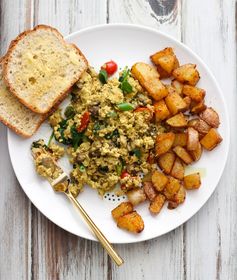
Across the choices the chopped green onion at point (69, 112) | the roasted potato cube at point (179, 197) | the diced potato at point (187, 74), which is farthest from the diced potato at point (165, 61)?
the roasted potato cube at point (179, 197)

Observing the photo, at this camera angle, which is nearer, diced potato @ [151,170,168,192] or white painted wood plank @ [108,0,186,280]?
diced potato @ [151,170,168,192]

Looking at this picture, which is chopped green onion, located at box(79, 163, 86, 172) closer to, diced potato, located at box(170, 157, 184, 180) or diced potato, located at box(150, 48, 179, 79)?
diced potato, located at box(170, 157, 184, 180)

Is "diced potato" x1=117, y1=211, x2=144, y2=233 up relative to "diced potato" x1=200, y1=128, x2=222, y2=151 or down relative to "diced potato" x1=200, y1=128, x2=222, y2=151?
down

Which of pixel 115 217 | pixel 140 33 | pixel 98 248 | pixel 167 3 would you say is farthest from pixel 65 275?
pixel 167 3

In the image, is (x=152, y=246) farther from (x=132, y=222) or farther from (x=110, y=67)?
(x=110, y=67)

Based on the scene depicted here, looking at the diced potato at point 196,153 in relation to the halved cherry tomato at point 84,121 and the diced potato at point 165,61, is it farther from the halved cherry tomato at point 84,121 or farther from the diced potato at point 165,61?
the halved cherry tomato at point 84,121

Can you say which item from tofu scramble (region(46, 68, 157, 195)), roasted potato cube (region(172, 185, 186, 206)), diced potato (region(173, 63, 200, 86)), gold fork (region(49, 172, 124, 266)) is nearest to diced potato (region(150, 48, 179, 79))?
diced potato (region(173, 63, 200, 86))
